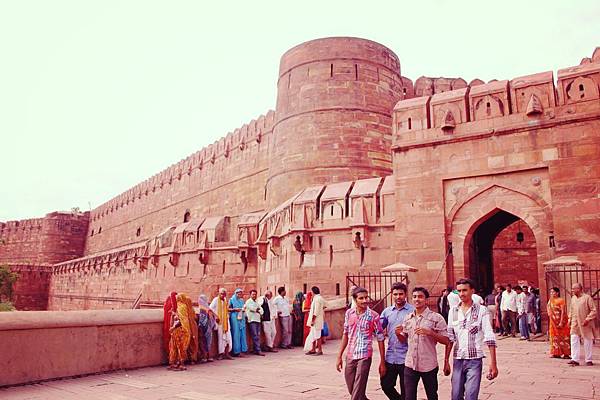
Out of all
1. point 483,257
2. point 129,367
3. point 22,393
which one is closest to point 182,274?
point 483,257

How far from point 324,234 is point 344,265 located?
0.88m

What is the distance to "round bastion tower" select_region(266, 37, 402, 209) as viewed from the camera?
1612cm

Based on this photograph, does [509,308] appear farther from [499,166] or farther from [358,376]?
[358,376]

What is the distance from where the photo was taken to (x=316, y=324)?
7789 mm

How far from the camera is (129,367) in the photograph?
6.29 metres

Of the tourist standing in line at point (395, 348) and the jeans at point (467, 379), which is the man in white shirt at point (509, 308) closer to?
the tourist standing in line at point (395, 348)

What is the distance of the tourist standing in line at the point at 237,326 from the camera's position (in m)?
7.73

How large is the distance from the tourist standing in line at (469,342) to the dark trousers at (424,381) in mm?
143

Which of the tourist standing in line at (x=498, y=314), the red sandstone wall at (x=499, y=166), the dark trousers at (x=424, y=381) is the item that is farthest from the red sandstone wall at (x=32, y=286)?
the dark trousers at (x=424, y=381)

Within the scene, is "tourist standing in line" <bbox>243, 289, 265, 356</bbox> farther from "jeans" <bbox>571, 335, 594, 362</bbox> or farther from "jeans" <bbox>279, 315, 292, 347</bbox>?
"jeans" <bbox>571, 335, 594, 362</bbox>

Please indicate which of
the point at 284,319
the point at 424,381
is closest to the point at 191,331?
the point at 284,319

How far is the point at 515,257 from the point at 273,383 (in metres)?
13.9

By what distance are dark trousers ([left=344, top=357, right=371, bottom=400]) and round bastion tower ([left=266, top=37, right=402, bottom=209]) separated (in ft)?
39.2

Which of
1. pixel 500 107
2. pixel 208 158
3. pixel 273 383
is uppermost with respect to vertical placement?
pixel 208 158
